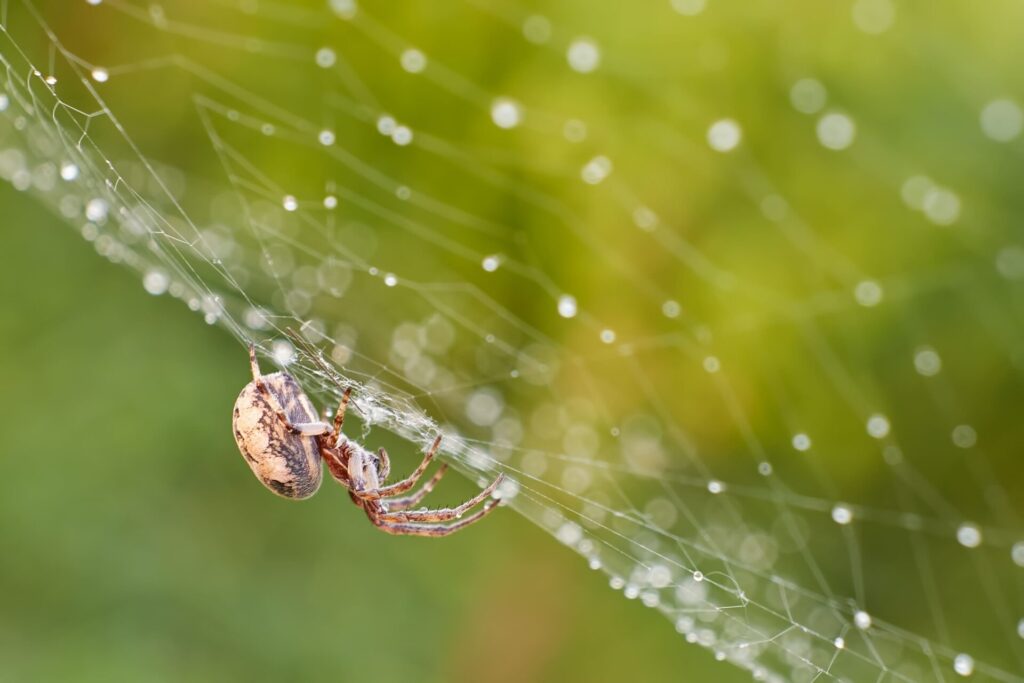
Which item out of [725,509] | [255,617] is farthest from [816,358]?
[255,617]

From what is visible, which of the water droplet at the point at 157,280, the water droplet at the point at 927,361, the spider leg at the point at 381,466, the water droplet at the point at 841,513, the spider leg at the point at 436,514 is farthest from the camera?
the water droplet at the point at 927,361

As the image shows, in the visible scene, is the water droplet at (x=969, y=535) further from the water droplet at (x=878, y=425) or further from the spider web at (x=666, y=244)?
the water droplet at (x=878, y=425)

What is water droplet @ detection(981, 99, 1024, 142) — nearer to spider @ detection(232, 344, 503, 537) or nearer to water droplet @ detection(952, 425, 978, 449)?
water droplet @ detection(952, 425, 978, 449)

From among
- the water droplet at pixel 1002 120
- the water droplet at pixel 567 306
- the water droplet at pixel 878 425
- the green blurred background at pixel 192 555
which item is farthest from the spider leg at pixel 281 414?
the water droplet at pixel 1002 120

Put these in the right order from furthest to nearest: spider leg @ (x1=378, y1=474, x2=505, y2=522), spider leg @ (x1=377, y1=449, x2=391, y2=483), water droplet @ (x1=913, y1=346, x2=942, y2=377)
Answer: water droplet @ (x1=913, y1=346, x2=942, y2=377) < spider leg @ (x1=377, y1=449, x2=391, y2=483) < spider leg @ (x1=378, y1=474, x2=505, y2=522)

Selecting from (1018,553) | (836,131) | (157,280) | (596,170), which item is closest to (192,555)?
(157,280)

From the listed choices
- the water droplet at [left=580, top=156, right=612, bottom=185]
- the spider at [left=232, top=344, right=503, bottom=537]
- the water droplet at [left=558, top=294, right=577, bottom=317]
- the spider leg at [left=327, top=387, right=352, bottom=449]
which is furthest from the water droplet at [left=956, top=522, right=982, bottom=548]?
the spider leg at [left=327, top=387, right=352, bottom=449]

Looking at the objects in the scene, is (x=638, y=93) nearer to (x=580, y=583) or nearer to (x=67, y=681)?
(x=580, y=583)

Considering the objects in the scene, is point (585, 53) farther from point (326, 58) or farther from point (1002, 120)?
point (1002, 120)
